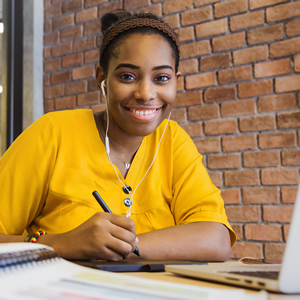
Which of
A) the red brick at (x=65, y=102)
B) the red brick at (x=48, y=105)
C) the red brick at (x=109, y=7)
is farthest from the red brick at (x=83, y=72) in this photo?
the red brick at (x=109, y=7)

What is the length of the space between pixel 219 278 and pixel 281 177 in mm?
1465

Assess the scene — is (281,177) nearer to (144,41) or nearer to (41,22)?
(144,41)

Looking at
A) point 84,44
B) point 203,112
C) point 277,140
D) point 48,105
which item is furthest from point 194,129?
point 48,105

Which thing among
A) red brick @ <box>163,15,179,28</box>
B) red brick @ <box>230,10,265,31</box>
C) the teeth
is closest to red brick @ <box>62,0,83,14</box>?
red brick @ <box>163,15,179,28</box>

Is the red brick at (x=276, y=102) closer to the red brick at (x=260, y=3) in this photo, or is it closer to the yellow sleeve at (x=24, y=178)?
the red brick at (x=260, y=3)

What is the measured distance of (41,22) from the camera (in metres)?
2.68

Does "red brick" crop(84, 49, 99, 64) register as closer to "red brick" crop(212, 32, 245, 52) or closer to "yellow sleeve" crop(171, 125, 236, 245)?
"red brick" crop(212, 32, 245, 52)

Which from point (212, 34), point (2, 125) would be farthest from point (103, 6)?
point (2, 125)

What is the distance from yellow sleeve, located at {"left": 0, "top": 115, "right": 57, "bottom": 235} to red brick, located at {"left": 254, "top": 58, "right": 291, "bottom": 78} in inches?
47.4

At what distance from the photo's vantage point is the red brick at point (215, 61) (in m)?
2.02

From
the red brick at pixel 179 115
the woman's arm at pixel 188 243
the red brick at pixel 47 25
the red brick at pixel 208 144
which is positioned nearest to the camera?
the woman's arm at pixel 188 243

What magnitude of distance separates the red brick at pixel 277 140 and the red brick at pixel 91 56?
119 centimetres

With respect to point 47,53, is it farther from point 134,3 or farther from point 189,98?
point 189,98

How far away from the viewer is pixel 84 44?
2.51 m
